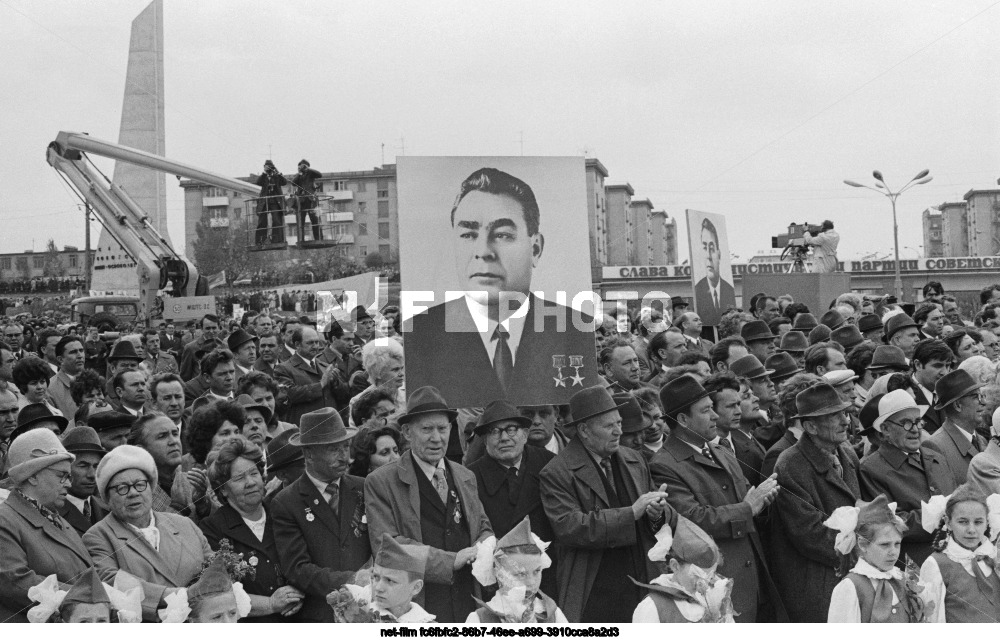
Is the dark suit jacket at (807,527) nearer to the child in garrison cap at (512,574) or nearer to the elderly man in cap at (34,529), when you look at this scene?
the child in garrison cap at (512,574)

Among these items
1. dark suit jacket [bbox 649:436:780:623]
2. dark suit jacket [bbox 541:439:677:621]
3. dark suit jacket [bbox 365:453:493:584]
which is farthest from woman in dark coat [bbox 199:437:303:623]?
dark suit jacket [bbox 649:436:780:623]

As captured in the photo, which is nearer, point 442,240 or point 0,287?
point 442,240

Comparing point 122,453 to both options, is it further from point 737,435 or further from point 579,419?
point 737,435

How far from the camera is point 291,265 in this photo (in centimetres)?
3616

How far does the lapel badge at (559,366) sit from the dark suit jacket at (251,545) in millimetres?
1667

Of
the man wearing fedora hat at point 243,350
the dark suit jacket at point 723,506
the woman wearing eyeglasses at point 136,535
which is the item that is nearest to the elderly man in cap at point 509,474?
the dark suit jacket at point 723,506

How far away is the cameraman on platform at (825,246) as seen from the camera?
17.0 m

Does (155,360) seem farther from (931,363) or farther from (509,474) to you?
(931,363)

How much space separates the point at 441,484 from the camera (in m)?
4.92

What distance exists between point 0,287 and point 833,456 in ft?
146

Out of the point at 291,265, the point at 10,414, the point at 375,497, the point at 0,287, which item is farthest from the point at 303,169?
the point at 0,287

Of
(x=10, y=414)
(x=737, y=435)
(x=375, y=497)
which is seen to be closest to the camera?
(x=375, y=497)

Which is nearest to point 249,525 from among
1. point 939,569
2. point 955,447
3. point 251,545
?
point 251,545

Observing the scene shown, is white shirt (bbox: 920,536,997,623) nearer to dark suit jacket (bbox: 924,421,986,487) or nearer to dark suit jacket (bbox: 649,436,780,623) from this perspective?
dark suit jacket (bbox: 649,436,780,623)
